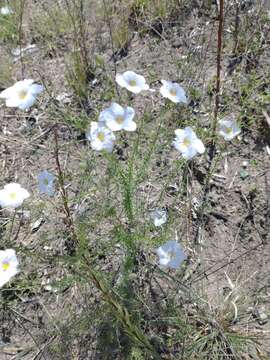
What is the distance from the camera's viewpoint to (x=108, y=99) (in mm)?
2326

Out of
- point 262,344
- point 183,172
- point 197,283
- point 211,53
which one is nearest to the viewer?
point 262,344

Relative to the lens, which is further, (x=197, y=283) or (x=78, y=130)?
(x=78, y=130)

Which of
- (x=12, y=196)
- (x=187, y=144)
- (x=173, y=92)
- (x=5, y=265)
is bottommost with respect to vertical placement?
(x=5, y=265)

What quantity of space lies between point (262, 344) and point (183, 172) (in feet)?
2.69

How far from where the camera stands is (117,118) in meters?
1.55

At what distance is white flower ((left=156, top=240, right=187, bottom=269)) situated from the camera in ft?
4.89

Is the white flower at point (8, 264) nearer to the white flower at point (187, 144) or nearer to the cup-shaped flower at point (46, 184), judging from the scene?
the cup-shaped flower at point (46, 184)

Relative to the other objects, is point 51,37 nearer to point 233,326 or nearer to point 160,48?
point 160,48

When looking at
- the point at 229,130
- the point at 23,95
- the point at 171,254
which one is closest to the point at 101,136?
the point at 23,95

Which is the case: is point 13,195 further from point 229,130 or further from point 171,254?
point 229,130

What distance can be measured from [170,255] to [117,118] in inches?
20.1

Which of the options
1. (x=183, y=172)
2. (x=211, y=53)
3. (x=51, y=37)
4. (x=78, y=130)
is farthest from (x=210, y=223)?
(x=51, y=37)

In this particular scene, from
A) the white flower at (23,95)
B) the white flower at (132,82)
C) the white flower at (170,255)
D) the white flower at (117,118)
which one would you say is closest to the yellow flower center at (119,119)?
the white flower at (117,118)

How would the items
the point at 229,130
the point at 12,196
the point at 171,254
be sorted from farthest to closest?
the point at 229,130 → the point at 12,196 → the point at 171,254
